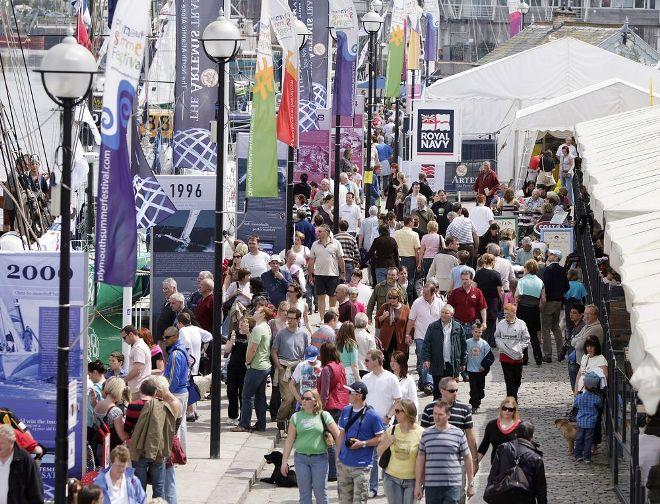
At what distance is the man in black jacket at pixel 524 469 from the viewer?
1159 cm

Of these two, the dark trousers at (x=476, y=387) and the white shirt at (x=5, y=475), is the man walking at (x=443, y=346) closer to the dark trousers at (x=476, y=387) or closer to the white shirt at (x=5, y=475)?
the dark trousers at (x=476, y=387)

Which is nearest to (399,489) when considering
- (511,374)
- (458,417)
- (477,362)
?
(458,417)

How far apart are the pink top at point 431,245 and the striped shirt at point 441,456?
12.0 m

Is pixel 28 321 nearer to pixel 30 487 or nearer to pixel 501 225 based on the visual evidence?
pixel 30 487

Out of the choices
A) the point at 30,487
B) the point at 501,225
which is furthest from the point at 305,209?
the point at 30,487

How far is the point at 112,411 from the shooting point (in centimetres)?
1275

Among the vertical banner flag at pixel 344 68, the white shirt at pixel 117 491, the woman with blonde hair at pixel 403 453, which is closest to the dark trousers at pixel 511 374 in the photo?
the woman with blonde hair at pixel 403 453

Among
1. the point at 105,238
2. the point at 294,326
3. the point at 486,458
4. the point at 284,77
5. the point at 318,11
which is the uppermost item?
the point at 318,11

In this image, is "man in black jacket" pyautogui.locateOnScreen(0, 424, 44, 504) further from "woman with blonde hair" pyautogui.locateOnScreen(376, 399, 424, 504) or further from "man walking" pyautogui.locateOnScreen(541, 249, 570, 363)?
"man walking" pyautogui.locateOnScreen(541, 249, 570, 363)

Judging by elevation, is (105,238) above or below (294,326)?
above

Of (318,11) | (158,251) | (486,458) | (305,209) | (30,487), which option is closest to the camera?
(30,487)

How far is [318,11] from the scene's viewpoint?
29234 millimetres

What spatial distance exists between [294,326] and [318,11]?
46.0 ft

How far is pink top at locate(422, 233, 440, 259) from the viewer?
23531mm
